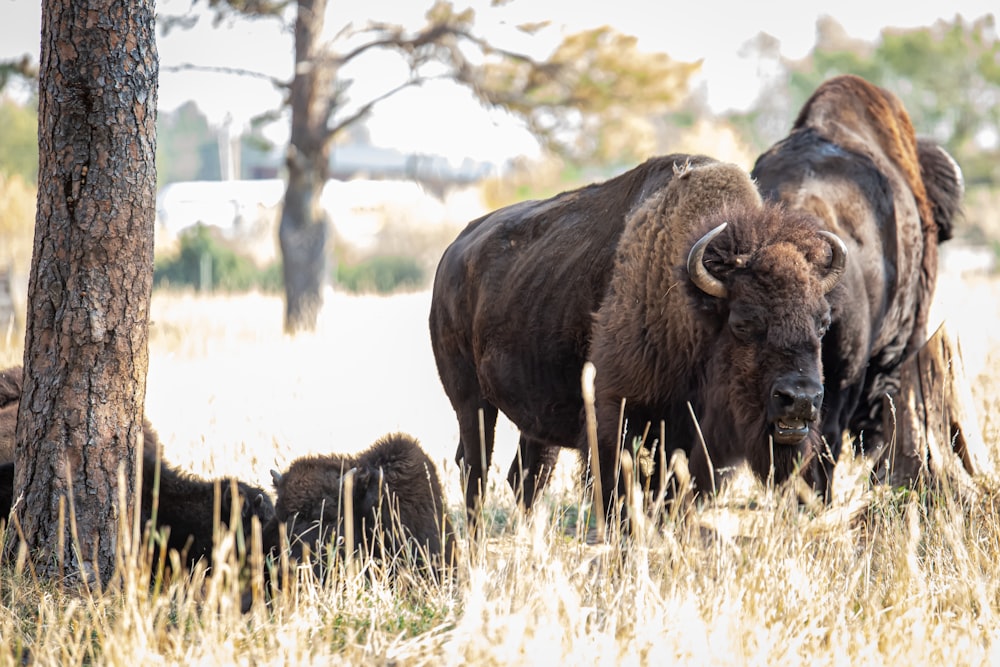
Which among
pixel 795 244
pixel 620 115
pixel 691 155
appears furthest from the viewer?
pixel 620 115

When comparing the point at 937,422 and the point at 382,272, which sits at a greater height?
the point at 937,422

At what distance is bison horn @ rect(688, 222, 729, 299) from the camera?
203 inches

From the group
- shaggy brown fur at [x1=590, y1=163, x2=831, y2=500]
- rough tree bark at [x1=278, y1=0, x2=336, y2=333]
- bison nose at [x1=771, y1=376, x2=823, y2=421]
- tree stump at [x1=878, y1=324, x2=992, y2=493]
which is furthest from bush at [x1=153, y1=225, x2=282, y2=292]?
bison nose at [x1=771, y1=376, x2=823, y2=421]

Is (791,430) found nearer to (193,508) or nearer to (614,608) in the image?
(614,608)

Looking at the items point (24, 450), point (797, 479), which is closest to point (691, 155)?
point (797, 479)

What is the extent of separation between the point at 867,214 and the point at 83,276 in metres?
5.39

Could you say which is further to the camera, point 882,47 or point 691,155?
point 882,47

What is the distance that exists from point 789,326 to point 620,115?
1453 centimetres

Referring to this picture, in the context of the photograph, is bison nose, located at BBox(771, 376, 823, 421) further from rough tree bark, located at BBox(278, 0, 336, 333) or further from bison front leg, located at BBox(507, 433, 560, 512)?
rough tree bark, located at BBox(278, 0, 336, 333)

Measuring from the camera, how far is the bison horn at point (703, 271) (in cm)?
517

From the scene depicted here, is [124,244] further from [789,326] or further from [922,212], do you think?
[922,212]

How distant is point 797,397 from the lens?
4.85 metres

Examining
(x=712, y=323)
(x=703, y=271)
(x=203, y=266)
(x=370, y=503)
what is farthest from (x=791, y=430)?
(x=203, y=266)

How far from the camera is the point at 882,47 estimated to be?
50.2 meters
